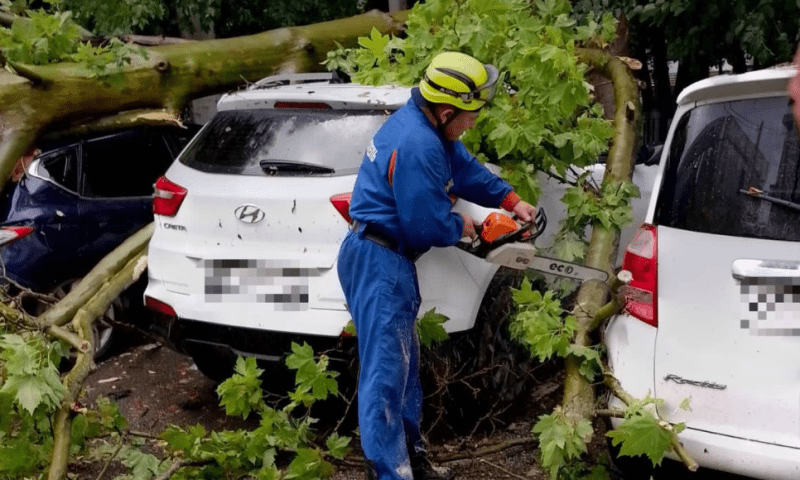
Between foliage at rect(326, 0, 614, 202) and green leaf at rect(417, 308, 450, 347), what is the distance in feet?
2.72

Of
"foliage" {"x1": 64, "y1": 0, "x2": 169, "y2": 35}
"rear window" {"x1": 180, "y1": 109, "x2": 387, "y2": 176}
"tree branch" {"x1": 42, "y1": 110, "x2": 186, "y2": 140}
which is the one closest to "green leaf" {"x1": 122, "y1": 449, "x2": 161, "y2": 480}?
"rear window" {"x1": 180, "y1": 109, "x2": 387, "y2": 176}

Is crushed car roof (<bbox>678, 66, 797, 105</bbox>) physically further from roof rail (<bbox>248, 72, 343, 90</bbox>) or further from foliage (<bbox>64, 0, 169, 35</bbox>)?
foliage (<bbox>64, 0, 169, 35</bbox>)

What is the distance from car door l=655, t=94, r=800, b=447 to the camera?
3004 millimetres

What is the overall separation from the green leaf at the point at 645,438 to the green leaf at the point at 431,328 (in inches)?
40.5

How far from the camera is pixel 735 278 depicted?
3096mm

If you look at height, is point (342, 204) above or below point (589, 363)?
above

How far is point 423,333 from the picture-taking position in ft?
13.4

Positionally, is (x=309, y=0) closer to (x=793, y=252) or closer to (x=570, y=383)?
(x=570, y=383)

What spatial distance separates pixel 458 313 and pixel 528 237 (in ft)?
1.82

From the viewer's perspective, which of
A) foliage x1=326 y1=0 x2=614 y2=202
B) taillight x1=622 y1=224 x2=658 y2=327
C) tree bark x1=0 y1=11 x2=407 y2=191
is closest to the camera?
taillight x1=622 y1=224 x2=658 y2=327

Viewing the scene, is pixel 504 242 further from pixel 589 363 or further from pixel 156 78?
pixel 156 78

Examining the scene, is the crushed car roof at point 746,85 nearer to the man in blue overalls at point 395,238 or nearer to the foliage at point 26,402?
the man in blue overalls at point 395,238

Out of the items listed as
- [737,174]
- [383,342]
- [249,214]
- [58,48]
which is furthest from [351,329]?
[58,48]

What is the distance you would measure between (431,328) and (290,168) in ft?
3.36
